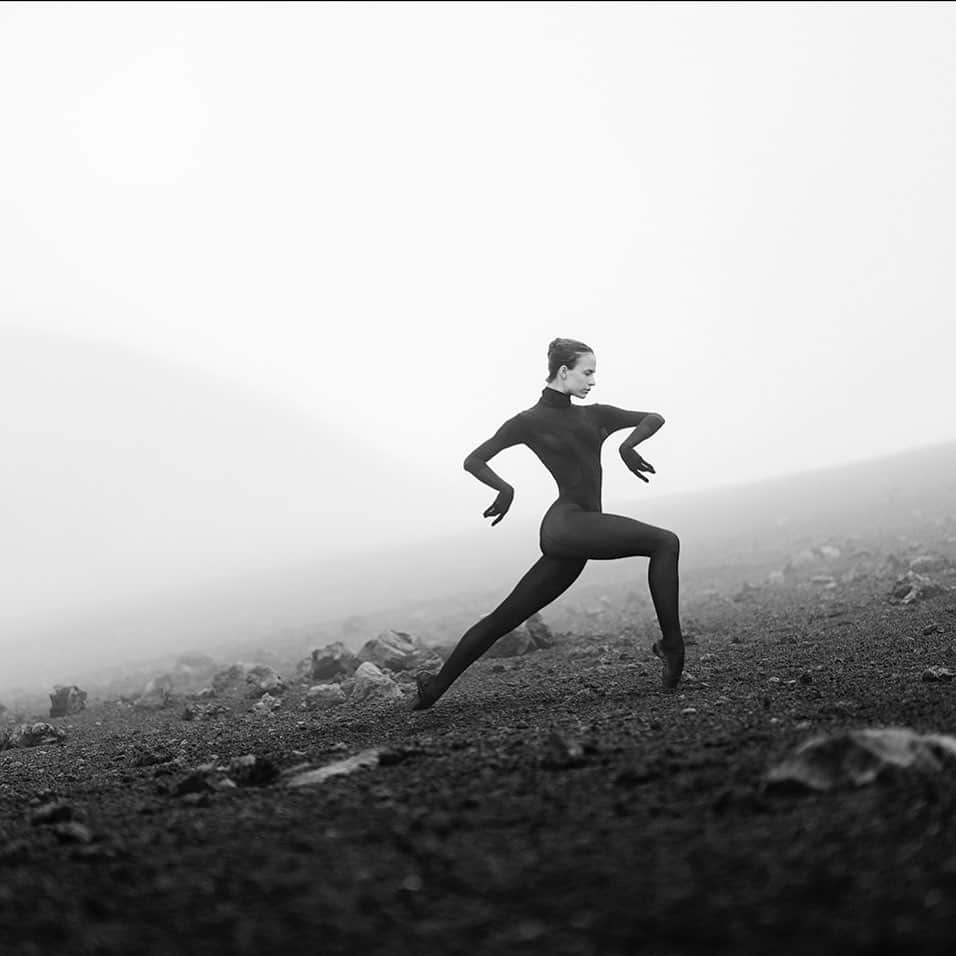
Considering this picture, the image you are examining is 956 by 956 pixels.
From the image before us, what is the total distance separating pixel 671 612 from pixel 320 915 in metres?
5.12

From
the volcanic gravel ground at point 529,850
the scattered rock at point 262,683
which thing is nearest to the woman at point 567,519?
→ the volcanic gravel ground at point 529,850

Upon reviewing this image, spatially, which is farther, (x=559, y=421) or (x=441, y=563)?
(x=441, y=563)

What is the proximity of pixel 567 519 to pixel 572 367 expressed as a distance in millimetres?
1324

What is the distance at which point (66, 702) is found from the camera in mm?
14516

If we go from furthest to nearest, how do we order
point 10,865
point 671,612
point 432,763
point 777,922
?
1. point 671,612
2. point 432,763
3. point 10,865
4. point 777,922

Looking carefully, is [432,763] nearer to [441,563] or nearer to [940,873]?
Result: [940,873]

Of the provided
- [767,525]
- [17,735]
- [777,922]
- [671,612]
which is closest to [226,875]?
[777,922]

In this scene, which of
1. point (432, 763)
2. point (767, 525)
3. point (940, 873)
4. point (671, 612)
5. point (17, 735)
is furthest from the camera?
point (767, 525)

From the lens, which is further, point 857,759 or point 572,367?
point 572,367

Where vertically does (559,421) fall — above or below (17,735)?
above

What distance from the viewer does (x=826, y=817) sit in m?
3.50

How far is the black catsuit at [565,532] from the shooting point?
7.90 meters

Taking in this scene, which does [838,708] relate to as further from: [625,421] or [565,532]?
[625,421]

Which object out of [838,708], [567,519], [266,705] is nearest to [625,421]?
[567,519]
